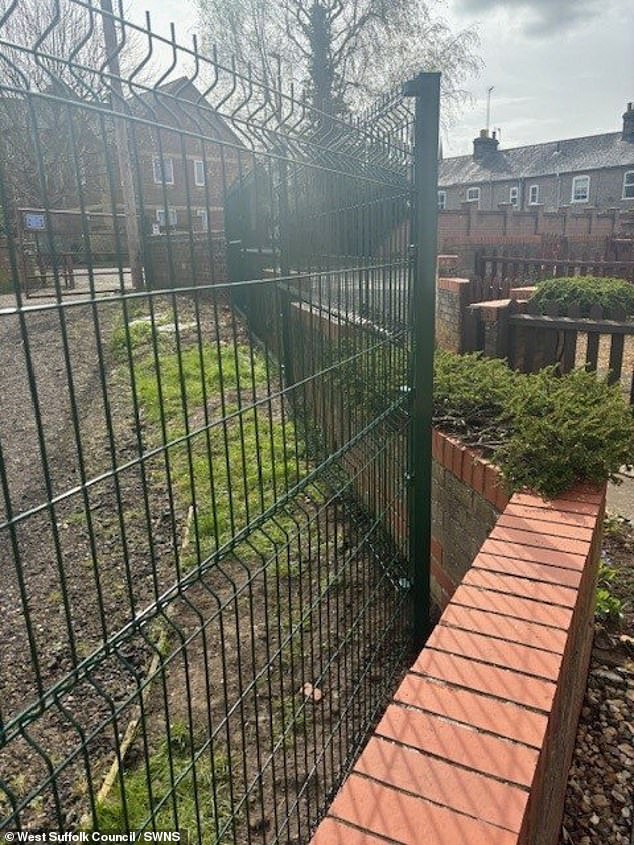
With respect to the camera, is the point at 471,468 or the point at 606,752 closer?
the point at 606,752

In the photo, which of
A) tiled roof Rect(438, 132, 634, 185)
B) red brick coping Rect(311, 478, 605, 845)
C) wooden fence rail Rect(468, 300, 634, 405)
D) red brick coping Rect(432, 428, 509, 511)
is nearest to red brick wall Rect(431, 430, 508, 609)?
red brick coping Rect(432, 428, 509, 511)

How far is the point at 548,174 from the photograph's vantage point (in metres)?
35.8

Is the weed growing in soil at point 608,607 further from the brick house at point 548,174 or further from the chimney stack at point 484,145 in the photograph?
the chimney stack at point 484,145

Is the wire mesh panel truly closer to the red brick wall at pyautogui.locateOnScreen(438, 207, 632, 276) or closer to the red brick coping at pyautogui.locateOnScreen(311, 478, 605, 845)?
the red brick coping at pyautogui.locateOnScreen(311, 478, 605, 845)

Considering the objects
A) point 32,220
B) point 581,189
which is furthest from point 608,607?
point 581,189

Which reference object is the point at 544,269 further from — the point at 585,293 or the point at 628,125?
the point at 628,125

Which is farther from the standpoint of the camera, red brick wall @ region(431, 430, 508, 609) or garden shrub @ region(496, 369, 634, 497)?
red brick wall @ region(431, 430, 508, 609)

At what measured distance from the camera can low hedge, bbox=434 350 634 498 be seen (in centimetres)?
273

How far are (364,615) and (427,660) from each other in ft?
3.22

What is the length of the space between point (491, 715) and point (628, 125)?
39165 mm

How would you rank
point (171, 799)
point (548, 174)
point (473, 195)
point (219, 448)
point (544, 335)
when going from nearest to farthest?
point (171, 799) < point (219, 448) < point (544, 335) < point (548, 174) < point (473, 195)

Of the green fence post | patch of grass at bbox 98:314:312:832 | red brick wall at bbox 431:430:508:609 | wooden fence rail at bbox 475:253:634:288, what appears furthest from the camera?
wooden fence rail at bbox 475:253:634:288

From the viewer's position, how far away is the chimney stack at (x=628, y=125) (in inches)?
1273

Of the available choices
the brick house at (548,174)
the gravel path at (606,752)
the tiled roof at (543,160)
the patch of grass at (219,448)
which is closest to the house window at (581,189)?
the brick house at (548,174)
